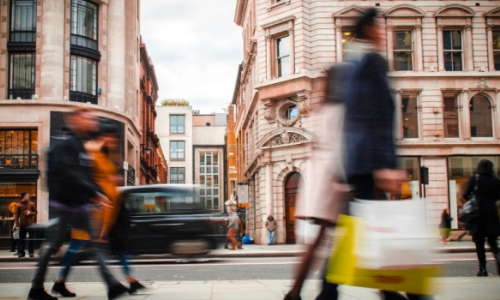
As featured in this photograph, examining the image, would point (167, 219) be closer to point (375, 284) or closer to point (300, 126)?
point (375, 284)

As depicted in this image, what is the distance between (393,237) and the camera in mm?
3312

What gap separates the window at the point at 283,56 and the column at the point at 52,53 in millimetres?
11440

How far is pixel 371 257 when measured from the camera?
10.9 feet

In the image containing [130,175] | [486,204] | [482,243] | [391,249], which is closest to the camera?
[391,249]

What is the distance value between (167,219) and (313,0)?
20180mm

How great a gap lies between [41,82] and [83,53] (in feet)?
9.60

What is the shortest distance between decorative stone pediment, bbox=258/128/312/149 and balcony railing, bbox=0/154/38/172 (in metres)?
12.1

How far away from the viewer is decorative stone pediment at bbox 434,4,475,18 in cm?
3070

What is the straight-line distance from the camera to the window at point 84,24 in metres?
30.6

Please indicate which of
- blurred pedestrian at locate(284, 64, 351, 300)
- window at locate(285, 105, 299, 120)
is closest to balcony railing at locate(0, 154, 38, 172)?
window at locate(285, 105, 299, 120)

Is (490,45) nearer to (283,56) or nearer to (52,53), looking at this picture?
(283,56)

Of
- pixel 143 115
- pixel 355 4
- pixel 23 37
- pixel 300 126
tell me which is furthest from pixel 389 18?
pixel 143 115

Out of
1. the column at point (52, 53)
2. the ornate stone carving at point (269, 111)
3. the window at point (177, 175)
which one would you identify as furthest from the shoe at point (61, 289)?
the window at point (177, 175)

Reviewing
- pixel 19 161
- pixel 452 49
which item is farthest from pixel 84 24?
pixel 452 49
